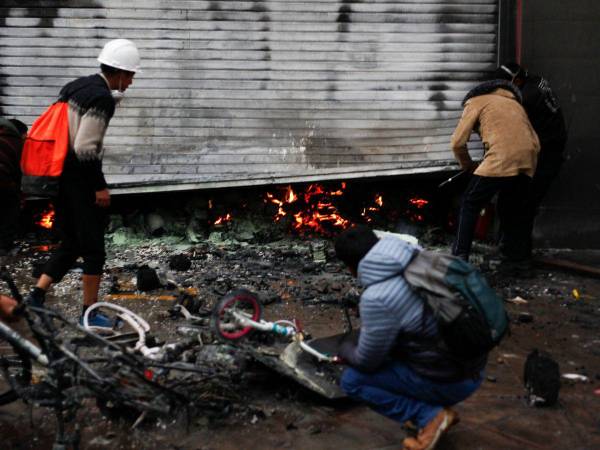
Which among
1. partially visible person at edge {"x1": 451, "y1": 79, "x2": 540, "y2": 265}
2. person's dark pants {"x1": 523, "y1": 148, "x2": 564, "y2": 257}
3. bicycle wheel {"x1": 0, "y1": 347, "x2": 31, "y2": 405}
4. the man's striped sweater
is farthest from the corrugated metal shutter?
bicycle wheel {"x1": 0, "y1": 347, "x2": 31, "y2": 405}

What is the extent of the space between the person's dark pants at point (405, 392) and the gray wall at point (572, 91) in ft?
19.2

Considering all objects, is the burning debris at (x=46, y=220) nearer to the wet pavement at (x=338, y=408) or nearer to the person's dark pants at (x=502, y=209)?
the wet pavement at (x=338, y=408)

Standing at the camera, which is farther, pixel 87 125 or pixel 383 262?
pixel 87 125

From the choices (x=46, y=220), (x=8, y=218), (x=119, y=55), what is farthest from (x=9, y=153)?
(x=119, y=55)

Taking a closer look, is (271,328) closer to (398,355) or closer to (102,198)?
(398,355)

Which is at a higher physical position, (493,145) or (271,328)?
(493,145)

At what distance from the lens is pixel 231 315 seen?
4.81 m

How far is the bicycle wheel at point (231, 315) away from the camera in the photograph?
15.2 feet

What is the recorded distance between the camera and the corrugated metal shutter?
9617 mm

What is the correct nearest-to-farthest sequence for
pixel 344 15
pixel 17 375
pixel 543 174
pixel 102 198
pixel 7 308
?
pixel 7 308 → pixel 17 375 → pixel 102 198 → pixel 543 174 → pixel 344 15

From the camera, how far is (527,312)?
22.7 feet

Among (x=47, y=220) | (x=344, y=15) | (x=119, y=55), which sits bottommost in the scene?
(x=47, y=220)

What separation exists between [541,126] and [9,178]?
247 inches

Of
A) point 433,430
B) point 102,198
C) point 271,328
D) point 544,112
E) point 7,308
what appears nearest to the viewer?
point 433,430
